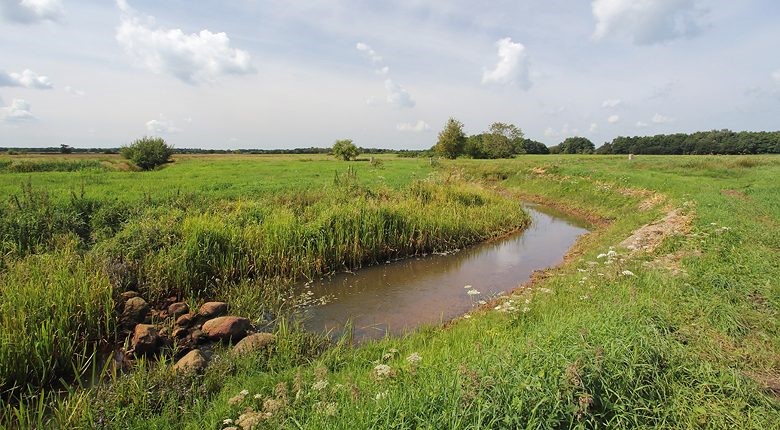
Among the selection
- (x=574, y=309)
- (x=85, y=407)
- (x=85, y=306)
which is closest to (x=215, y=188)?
(x=85, y=306)

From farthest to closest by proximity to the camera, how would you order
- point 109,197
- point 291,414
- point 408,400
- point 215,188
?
point 215,188 → point 109,197 → point 291,414 → point 408,400

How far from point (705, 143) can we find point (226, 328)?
8129 cm

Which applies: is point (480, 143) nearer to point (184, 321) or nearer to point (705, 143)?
point (705, 143)

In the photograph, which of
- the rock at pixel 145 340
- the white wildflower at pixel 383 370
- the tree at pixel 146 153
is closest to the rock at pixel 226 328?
the rock at pixel 145 340

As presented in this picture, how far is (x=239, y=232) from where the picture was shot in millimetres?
10938

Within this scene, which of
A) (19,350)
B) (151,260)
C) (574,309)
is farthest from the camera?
(151,260)

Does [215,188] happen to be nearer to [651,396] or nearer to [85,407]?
[85,407]

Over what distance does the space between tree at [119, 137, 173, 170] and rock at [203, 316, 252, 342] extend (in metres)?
46.9

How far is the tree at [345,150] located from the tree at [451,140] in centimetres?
1431

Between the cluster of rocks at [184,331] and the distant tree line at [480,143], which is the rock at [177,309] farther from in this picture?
the distant tree line at [480,143]

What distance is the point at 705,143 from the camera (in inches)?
2613

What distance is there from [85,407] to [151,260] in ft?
16.6

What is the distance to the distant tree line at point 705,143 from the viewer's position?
6081 cm

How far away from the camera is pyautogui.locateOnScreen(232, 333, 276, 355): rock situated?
6.33 m
